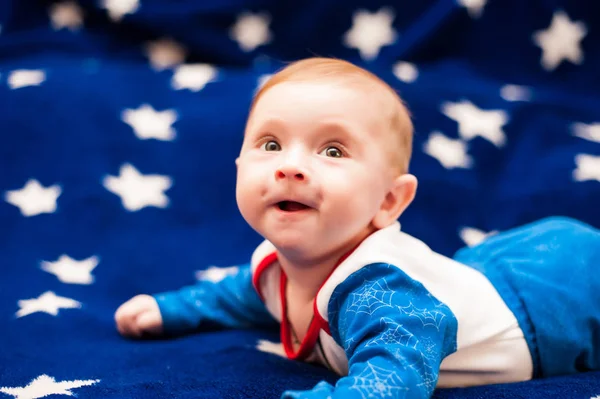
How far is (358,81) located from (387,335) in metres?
0.37

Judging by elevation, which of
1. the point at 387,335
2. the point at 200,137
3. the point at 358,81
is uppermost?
the point at 200,137

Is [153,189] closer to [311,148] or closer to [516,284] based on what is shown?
[311,148]

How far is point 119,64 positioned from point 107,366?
94cm

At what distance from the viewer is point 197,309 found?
3.93 feet

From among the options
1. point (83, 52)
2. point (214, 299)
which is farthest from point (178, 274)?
point (83, 52)

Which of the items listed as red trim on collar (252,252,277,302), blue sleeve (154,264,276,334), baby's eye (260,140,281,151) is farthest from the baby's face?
blue sleeve (154,264,276,334)

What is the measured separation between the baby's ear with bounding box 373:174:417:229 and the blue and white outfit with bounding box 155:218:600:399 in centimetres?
2

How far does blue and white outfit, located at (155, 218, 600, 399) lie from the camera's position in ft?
2.71

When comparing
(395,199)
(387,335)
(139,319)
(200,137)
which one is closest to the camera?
(387,335)

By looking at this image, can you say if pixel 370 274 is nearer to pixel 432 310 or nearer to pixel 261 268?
pixel 432 310

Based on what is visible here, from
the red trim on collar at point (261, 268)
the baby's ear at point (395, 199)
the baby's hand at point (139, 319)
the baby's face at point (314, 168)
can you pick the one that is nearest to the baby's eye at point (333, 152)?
the baby's face at point (314, 168)

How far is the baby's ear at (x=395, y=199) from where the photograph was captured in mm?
1019

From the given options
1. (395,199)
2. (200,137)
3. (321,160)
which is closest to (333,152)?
(321,160)

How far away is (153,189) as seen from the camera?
152cm
